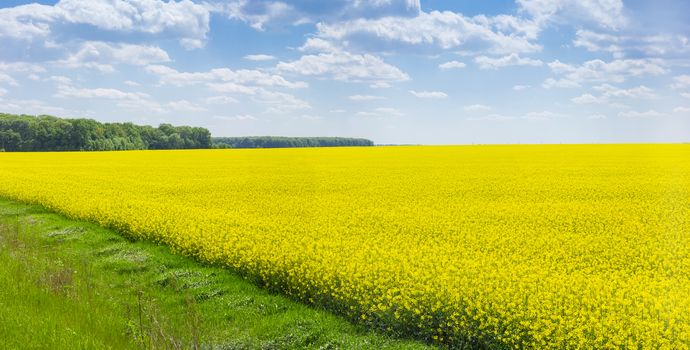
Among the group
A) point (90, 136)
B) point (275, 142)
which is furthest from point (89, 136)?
point (275, 142)

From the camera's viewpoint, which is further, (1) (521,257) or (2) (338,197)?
(2) (338,197)

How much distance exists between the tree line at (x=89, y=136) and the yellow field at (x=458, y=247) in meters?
70.0

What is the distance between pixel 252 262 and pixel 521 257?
17.8ft

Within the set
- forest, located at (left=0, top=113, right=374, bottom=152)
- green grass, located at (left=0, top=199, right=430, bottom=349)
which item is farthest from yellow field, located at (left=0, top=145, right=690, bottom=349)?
forest, located at (left=0, top=113, right=374, bottom=152)

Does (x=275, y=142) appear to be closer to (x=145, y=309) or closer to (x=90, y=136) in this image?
(x=90, y=136)

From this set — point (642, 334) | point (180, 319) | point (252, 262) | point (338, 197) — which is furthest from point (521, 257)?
point (338, 197)

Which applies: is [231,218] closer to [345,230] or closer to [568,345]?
[345,230]

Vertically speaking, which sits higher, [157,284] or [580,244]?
[580,244]

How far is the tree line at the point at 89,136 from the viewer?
88.8 m

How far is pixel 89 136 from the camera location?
3499 inches

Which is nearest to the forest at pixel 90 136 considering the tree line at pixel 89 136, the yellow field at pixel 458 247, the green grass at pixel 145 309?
the tree line at pixel 89 136

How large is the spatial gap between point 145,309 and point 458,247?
248 inches

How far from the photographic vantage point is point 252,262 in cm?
1096

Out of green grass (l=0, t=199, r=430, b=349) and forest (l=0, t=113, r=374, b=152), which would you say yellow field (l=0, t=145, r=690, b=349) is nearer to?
green grass (l=0, t=199, r=430, b=349)
